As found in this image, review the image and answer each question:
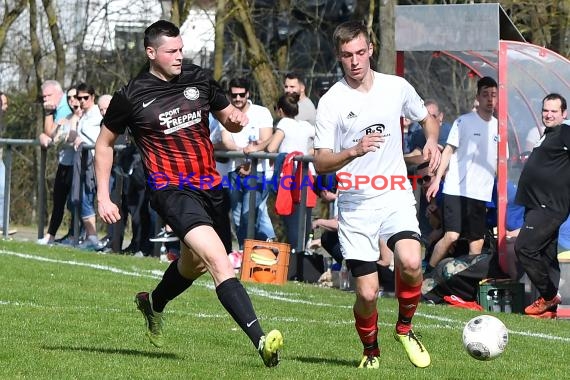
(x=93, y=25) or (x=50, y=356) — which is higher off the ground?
(x=93, y=25)

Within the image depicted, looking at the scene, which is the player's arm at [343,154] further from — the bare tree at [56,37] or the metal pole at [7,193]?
the bare tree at [56,37]

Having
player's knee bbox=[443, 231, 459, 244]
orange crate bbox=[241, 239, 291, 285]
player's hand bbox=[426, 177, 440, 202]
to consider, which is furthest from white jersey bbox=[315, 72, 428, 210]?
orange crate bbox=[241, 239, 291, 285]

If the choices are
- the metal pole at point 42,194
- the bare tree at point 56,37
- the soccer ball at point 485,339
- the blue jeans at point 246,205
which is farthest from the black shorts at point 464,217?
the bare tree at point 56,37

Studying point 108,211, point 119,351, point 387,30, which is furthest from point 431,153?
point 387,30

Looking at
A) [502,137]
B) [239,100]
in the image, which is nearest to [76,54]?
[239,100]

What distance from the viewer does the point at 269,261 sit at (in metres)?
14.0

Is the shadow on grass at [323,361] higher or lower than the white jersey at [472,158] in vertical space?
lower

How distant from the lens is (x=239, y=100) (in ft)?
49.4

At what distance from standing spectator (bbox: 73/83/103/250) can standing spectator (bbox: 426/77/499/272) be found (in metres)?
5.65

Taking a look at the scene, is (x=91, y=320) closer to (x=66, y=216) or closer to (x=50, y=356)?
(x=50, y=356)

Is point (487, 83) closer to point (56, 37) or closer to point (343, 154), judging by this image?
point (343, 154)

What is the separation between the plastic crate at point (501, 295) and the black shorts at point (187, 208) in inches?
188

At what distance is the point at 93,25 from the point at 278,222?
28.7 ft

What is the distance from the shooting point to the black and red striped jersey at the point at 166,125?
8.32 m
